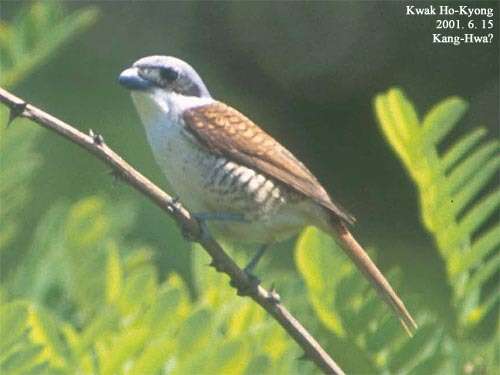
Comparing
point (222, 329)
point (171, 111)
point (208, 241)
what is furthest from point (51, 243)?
point (208, 241)

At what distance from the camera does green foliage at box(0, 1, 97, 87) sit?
9.52ft

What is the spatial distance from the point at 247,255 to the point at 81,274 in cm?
32

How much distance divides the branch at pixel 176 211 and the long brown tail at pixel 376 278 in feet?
0.83

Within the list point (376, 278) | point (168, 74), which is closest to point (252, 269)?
point (376, 278)

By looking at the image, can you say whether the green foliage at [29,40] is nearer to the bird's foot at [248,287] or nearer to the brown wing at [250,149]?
the brown wing at [250,149]

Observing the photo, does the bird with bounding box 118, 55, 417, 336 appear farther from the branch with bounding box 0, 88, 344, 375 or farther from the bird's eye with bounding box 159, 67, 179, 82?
the branch with bounding box 0, 88, 344, 375

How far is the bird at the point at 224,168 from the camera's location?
2.78m

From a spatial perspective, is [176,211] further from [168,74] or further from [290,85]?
[290,85]

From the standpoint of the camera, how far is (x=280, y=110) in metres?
6.46

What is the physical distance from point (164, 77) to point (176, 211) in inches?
24.8

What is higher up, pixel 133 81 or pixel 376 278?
pixel 133 81

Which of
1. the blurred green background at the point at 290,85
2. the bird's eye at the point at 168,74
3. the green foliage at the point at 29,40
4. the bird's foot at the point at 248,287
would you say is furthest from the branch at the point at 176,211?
the blurred green background at the point at 290,85

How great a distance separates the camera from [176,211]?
2174 mm

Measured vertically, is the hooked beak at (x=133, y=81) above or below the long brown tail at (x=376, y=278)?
above
